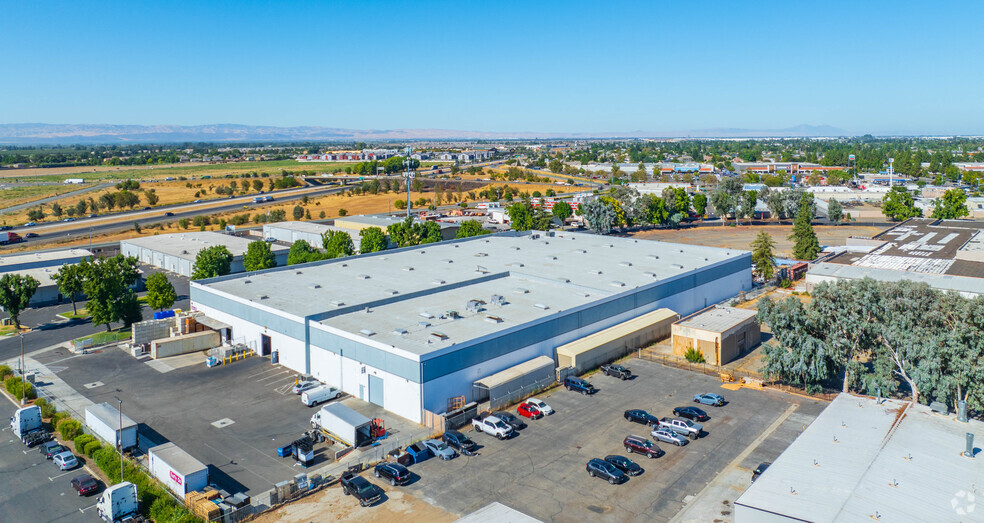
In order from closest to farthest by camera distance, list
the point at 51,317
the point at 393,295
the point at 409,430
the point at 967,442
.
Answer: the point at 967,442 → the point at 409,430 → the point at 393,295 → the point at 51,317

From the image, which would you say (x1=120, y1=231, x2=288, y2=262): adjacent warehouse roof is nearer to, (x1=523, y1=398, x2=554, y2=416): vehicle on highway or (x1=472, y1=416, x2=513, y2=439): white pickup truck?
(x1=523, y1=398, x2=554, y2=416): vehicle on highway

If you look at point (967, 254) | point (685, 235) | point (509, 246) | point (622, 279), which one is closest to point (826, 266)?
point (967, 254)

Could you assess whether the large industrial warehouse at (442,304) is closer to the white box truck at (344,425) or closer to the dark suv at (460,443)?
the dark suv at (460,443)

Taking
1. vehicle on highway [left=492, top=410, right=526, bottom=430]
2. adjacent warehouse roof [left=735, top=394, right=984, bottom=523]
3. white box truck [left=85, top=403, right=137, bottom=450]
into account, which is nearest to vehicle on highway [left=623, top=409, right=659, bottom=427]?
vehicle on highway [left=492, top=410, right=526, bottom=430]

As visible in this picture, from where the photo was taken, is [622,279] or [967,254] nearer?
[622,279]

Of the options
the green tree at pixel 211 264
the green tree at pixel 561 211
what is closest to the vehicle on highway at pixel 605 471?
the green tree at pixel 211 264

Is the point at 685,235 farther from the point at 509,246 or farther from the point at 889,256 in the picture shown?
the point at 509,246

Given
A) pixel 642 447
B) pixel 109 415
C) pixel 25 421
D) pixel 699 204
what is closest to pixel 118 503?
pixel 109 415
